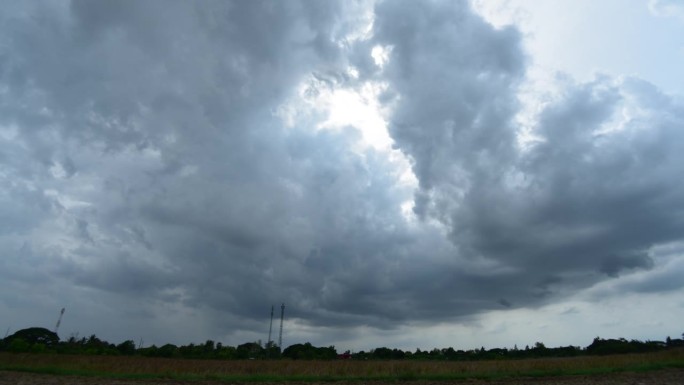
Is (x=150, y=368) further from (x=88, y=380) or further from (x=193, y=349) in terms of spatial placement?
(x=193, y=349)

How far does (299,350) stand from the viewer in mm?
98000

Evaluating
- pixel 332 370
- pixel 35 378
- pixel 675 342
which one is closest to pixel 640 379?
pixel 332 370

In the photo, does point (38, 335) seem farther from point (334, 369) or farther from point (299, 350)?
A: point (334, 369)

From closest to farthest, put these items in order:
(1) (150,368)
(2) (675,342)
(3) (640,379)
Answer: (3) (640,379) → (1) (150,368) → (2) (675,342)

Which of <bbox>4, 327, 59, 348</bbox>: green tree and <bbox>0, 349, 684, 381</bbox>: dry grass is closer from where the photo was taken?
<bbox>0, 349, 684, 381</bbox>: dry grass

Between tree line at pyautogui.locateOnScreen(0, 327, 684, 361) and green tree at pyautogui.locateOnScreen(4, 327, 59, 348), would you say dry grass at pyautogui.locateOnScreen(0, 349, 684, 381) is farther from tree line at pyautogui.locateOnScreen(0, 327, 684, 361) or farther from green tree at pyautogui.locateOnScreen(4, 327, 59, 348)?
green tree at pyautogui.locateOnScreen(4, 327, 59, 348)

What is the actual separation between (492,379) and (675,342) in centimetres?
8788

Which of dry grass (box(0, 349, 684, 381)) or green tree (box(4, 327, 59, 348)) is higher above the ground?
green tree (box(4, 327, 59, 348))

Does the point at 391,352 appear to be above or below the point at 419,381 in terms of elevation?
above

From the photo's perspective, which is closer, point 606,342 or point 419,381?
point 419,381

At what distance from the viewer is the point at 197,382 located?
2995 cm

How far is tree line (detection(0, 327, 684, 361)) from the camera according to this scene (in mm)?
80625

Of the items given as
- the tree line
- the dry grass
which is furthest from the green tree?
the dry grass

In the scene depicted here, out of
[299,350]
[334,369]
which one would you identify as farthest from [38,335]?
[334,369]
